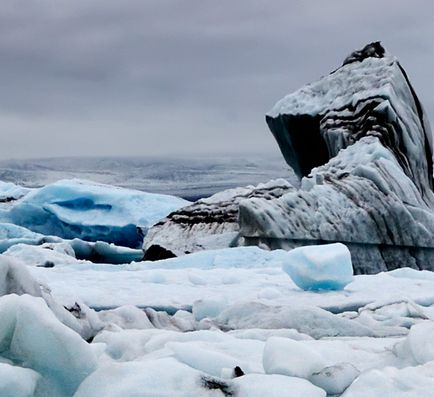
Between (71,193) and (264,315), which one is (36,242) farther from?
(264,315)

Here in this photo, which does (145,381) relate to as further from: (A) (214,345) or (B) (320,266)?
(B) (320,266)

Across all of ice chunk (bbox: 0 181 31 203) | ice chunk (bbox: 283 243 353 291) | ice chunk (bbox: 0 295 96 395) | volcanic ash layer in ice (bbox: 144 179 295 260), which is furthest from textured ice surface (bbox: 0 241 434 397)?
ice chunk (bbox: 0 181 31 203)

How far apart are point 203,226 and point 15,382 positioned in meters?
8.76

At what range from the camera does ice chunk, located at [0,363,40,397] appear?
6.38ft

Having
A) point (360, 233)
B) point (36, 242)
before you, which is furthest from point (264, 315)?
point (36, 242)

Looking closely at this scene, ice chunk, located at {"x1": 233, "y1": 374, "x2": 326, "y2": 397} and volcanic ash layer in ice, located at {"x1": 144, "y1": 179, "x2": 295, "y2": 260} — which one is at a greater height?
ice chunk, located at {"x1": 233, "y1": 374, "x2": 326, "y2": 397}

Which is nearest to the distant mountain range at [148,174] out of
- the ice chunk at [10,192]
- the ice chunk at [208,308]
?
the ice chunk at [10,192]

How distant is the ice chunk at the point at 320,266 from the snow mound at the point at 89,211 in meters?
12.6

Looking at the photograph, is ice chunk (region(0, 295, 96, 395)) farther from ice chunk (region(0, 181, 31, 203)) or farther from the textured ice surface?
ice chunk (region(0, 181, 31, 203))

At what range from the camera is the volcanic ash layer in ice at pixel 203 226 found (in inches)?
404

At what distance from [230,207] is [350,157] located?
6.03ft

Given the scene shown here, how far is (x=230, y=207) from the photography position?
36.0ft

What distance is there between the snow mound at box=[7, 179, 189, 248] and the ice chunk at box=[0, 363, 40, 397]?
1555cm

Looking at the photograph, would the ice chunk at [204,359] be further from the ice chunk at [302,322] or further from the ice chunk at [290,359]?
the ice chunk at [302,322]
